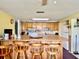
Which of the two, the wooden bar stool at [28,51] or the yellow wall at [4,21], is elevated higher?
the yellow wall at [4,21]

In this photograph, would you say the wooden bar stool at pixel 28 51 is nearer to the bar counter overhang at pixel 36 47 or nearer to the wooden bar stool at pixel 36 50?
the bar counter overhang at pixel 36 47

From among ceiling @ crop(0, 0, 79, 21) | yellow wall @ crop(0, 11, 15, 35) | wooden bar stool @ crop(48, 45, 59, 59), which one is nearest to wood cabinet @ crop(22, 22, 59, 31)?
yellow wall @ crop(0, 11, 15, 35)

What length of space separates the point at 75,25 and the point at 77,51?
54.9 inches

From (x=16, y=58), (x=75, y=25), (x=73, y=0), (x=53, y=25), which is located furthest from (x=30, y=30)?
(x=73, y=0)

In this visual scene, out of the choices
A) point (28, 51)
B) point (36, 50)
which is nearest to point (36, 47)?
point (36, 50)

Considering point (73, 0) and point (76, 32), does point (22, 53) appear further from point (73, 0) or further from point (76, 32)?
point (76, 32)

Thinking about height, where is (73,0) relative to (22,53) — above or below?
→ above

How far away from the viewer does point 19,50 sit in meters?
6.19

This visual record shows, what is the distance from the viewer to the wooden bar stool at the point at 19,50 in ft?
20.3

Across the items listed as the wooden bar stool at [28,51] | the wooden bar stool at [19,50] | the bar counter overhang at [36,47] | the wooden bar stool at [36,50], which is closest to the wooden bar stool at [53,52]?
the bar counter overhang at [36,47]

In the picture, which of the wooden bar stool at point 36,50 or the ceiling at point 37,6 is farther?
the wooden bar stool at point 36,50

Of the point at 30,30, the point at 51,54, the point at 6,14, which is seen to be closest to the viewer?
the point at 51,54

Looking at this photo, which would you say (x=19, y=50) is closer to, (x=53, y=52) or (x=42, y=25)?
(x=53, y=52)

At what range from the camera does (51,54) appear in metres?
6.04
